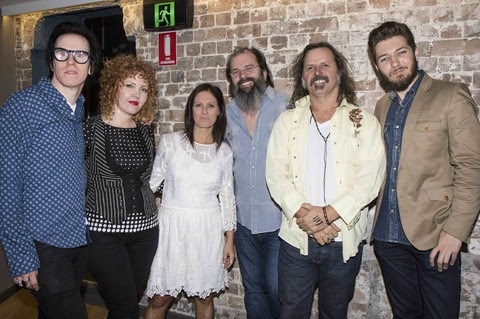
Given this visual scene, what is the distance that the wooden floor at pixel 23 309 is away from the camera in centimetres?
358

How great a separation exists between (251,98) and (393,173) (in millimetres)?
1072

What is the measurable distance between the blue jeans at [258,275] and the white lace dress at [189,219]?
0.17 meters

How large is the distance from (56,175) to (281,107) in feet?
5.03

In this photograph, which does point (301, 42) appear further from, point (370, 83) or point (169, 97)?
point (169, 97)

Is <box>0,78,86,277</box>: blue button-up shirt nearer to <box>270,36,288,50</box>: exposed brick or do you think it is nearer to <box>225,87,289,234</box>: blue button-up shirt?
<box>225,87,289,234</box>: blue button-up shirt

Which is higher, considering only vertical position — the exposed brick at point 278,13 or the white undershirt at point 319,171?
the exposed brick at point 278,13

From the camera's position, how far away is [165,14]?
3293 mm

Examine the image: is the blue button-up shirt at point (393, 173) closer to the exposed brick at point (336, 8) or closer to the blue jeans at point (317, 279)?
the blue jeans at point (317, 279)

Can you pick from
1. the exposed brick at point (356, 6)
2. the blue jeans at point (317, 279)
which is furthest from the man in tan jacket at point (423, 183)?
the exposed brick at point (356, 6)

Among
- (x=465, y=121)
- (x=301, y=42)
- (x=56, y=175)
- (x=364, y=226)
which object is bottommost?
(x=364, y=226)

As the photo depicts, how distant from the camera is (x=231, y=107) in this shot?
2.86 metres

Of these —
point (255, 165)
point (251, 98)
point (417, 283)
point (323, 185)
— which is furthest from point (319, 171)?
point (417, 283)

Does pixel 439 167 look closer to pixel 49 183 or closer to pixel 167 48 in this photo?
pixel 49 183

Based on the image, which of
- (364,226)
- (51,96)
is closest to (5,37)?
(51,96)
